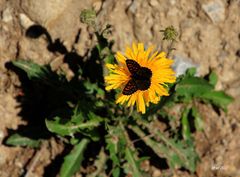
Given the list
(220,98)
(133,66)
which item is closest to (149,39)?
(220,98)

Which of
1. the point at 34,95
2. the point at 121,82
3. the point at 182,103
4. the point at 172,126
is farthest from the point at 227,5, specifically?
the point at 34,95

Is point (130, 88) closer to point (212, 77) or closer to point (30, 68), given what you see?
point (30, 68)

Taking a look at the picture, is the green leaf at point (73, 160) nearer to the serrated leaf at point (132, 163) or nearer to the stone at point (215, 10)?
the serrated leaf at point (132, 163)

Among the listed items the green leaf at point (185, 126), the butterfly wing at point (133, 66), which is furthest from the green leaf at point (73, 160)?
the butterfly wing at point (133, 66)

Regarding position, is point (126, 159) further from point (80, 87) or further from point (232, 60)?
point (232, 60)

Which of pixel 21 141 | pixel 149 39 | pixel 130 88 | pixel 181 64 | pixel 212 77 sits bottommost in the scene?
pixel 21 141

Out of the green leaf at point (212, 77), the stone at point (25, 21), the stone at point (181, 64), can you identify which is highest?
the stone at point (25, 21)

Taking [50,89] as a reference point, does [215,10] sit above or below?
above
